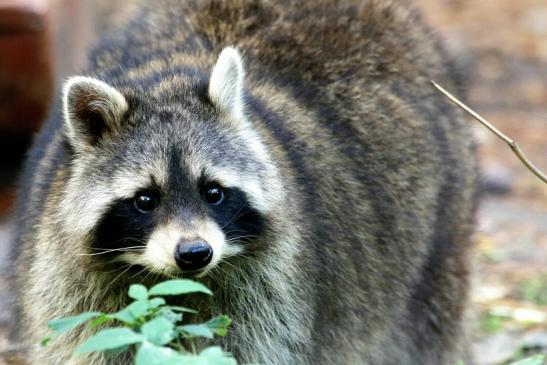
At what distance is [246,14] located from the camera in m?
6.15

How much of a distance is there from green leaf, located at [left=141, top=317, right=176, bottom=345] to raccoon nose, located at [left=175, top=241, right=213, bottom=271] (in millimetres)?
734

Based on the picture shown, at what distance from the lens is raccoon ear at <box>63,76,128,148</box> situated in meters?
4.76

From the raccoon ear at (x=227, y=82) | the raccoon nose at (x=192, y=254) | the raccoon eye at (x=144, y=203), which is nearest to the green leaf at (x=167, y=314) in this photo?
the raccoon nose at (x=192, y=254)

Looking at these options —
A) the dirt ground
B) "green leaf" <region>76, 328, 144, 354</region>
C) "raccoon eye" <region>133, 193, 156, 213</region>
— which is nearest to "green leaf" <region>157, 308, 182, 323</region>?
"green leaf" <region>76, 328, 144, 354</region>

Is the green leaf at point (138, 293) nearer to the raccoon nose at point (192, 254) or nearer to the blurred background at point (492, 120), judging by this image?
the raccoon nose at point (192, 254)

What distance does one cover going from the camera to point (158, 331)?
12.0ft

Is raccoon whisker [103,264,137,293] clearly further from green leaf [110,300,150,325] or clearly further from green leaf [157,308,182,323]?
green leaf [110,300,150,325]

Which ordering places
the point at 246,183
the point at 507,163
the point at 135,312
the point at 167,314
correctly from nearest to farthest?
the point at 135,312 < the point at 167,314 < the point at 246,183 < the point at 507,163

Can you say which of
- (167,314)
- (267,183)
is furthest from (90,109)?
(167,314)

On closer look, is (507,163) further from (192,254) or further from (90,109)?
(192,254)

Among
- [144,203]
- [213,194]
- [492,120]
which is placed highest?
[492,120]

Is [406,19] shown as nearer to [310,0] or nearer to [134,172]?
[310,0]

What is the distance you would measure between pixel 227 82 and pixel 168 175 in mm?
568

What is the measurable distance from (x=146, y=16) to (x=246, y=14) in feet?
2.18
